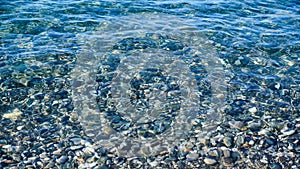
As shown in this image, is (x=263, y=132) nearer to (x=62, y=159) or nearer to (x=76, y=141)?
(x=76, y=141)

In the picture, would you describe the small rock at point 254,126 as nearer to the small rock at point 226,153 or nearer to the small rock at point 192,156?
the small rock at point 226,153

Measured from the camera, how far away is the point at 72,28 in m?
15.0

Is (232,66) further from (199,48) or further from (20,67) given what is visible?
(20,67)

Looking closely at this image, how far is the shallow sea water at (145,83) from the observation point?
8.56 meters

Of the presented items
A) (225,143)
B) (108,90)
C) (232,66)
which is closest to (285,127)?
(225,143)

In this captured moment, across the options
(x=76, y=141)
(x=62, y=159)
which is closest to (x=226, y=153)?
(x=76, y=141)

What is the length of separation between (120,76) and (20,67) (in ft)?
11.5

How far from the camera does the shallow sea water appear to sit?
856 centimetres

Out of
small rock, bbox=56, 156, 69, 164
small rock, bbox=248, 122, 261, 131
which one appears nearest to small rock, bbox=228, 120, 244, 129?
small rock, bbox=248, 122, 261, 131

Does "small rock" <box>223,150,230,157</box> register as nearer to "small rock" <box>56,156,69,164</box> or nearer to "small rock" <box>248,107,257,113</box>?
"small rock" <box>248,107,257,113</box>

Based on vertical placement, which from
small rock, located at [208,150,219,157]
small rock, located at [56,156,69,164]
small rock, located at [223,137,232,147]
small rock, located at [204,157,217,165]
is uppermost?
small rock, located at [223,137,232,147]

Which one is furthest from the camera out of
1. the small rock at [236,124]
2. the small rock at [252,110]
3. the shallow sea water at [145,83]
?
the small rock at [252,110]

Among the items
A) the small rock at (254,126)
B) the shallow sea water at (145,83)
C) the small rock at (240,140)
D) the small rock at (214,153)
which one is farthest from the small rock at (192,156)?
the small rock at (254,126)

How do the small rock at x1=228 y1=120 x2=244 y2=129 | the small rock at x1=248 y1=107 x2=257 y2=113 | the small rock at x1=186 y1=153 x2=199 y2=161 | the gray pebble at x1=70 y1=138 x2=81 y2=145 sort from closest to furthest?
1. the small rock at x1=186 y1=153 x2=199 y2=161
2. the gray pebble at x1=70 y1=138 x2=81 y2=145
3. the small rock at x1=228 y1=120 x2=244 y2=129
4. the small rock at x1=248 y1=107 x2=257 y2=113
